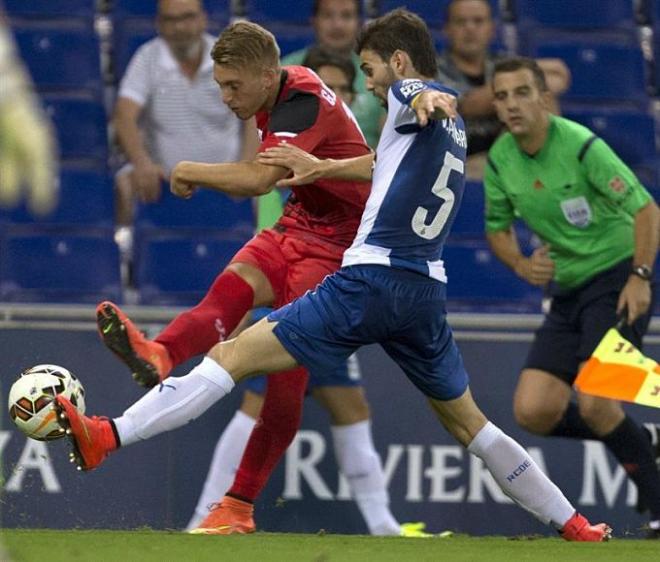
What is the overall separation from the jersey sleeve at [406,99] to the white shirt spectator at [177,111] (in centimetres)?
397

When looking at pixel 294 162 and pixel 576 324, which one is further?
pixel 576 324

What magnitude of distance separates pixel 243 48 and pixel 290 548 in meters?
2.04

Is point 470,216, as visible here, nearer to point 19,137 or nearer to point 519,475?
point 519,475

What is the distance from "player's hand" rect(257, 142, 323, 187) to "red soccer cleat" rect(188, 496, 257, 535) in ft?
4.99

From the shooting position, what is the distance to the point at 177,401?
20.7ft

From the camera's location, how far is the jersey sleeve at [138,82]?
9977 millimetres

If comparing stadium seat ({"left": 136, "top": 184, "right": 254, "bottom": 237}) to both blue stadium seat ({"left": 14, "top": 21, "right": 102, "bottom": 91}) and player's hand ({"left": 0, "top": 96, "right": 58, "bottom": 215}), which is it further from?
player's hand ({"left": 0, "top": 96, "right": 58, "bottom": 215})

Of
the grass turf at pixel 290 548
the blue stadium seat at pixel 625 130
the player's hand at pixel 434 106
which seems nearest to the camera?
the grass turf at pixel 290 548

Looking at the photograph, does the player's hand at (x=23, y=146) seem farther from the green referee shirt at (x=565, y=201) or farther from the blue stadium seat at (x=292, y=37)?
the blue stadium seat at (x=292, y=37)

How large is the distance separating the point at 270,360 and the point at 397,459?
9.93 ft

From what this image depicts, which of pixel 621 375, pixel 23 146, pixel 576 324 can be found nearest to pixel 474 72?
pixel 576 324

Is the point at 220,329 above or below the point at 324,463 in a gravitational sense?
above

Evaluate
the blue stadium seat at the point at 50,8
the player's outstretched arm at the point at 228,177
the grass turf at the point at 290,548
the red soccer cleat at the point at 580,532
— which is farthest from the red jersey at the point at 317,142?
the blue stadium seat at the point at 50,8

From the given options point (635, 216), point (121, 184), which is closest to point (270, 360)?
point (635, 216)
